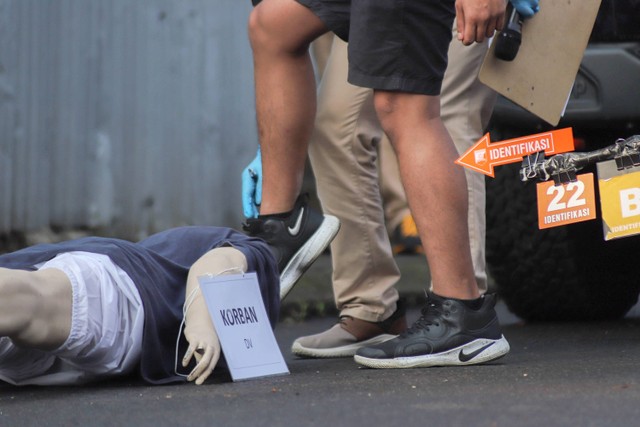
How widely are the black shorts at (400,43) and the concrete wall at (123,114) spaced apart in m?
2.86

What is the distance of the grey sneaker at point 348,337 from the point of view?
330 cm

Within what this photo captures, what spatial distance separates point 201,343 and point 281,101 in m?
0.74

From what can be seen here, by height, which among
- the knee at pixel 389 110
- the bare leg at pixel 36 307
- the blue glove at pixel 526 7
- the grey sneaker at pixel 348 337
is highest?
the blue glove at pixel 526 7

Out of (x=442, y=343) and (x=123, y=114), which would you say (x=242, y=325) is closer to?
(x=442, y=343)

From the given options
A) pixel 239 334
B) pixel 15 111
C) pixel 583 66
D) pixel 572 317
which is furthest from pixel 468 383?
pixel 15 111

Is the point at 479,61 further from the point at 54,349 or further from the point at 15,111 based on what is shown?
the point at 15,111

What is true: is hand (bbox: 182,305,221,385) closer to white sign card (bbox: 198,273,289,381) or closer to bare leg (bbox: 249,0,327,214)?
white sign card (bbox: 198,273,289,381)

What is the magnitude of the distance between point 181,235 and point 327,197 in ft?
1.73

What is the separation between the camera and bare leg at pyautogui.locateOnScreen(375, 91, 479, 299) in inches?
108

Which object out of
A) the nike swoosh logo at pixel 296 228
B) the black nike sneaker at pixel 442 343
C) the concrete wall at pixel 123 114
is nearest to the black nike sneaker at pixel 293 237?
the nike swoosh logo at pixel 296 228

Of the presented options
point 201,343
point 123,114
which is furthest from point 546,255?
point 123,114

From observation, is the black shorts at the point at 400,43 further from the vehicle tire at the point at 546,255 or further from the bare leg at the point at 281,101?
the vehicle tire at the point at 546,255

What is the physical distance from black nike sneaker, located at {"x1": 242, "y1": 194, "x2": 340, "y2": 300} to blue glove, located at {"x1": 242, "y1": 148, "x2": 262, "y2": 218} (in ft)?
0.54

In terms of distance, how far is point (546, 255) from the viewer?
144 inches
